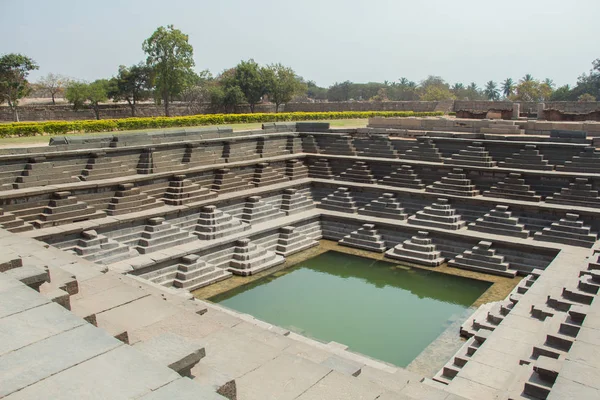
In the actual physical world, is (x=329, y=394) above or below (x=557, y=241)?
above

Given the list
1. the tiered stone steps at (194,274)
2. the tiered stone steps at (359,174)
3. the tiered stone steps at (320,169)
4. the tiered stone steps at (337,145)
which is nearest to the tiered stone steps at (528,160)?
the tiered stone steps at (359,174)

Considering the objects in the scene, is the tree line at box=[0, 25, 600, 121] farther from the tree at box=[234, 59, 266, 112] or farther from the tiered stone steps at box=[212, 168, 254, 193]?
Answer: the tiered stone steps at box=[212, 168, 254, 193]

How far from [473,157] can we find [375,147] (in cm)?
340

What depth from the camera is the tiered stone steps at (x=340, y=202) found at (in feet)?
49.1

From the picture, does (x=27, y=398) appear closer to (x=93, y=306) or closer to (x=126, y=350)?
(x=126, y=350)

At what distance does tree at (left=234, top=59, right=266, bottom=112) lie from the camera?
32906 millimetres

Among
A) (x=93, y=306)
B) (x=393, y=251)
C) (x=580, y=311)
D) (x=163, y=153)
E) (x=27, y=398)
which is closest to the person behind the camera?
(x=27, y=398)

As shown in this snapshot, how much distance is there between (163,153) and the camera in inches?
543

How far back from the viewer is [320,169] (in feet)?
55.6

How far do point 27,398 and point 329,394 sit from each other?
1964 millimetres

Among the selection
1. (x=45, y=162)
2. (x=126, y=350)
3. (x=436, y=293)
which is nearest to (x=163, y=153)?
(x=45, y=162)

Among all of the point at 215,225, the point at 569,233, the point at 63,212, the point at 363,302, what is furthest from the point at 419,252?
the point at 63,212

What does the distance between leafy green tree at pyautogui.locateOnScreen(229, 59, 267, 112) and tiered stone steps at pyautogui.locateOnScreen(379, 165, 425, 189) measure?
1946cm

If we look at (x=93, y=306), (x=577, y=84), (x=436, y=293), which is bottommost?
(x=436, y=293)
